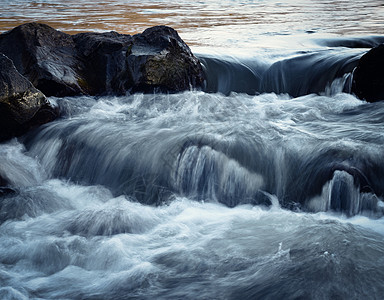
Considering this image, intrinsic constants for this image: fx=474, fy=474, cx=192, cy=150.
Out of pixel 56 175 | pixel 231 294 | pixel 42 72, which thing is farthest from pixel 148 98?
pixel 231 294

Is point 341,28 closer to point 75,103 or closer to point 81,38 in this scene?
point 81,38

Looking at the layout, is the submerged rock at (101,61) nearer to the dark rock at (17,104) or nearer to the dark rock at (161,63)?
the dark rock at (161,63)

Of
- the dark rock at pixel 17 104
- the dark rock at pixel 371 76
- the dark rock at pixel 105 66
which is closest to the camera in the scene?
the dark rock at pixel 17 104

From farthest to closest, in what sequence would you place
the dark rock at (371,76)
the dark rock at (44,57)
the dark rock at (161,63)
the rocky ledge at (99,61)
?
the dark rock at (161,63)
the rocky ledge at (99,61)
the dark rock at (44,57)
the dark rock at (371,76)

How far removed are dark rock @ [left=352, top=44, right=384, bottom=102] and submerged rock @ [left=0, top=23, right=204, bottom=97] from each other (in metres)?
2.31

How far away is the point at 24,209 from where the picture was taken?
423 centimetres

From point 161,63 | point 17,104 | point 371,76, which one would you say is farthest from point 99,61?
point 371,76

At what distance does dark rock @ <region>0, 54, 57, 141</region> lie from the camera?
5.16 metres

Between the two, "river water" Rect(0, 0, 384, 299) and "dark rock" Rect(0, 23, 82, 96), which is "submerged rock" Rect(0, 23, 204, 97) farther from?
"river water" Rect(0, 0, 384, 299)

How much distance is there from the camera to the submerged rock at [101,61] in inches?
253

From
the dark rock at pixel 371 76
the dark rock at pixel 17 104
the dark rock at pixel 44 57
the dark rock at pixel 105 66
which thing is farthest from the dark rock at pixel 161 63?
the dark rock at pixel 371 76

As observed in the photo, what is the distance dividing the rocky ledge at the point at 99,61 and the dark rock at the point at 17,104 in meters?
0.34

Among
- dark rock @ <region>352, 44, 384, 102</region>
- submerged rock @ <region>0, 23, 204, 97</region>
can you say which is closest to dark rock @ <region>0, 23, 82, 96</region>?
submerged rock @ <region>0, 23, 204, 97</region>

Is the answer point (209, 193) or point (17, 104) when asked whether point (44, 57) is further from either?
point (209, 193)
